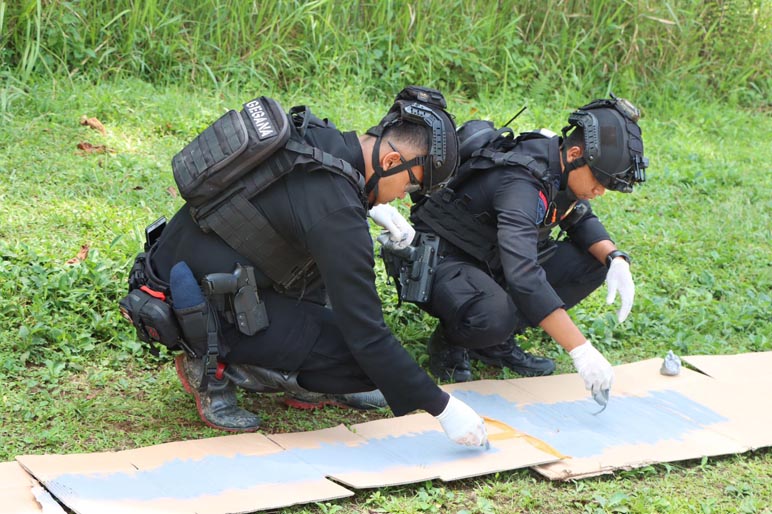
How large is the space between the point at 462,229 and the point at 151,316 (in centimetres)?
145

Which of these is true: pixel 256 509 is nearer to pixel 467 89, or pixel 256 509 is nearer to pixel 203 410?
pixel 203 410

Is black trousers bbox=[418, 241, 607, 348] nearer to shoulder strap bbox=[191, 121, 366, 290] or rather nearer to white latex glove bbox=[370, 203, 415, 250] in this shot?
white latex glove bbox=[370, 203, 415, 250]

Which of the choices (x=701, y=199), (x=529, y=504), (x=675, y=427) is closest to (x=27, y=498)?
(x=529, y=504)

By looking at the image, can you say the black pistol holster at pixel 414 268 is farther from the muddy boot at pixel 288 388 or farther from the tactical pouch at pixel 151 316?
the tactical pouch at pixel 151 316

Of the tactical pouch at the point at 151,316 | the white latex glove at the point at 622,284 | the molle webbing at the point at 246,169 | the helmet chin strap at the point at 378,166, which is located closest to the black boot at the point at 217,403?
the tactical pouch at the point at 151,316

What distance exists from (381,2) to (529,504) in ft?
15.7

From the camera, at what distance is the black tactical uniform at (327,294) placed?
2.84 m

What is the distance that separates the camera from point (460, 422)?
3.01 m

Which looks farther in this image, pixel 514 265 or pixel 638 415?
pixel 638 415

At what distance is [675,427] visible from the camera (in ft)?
11.7

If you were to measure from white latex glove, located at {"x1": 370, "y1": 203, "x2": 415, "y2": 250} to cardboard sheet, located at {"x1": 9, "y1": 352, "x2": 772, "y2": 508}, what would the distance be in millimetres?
645

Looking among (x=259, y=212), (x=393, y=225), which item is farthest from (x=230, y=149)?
(x=393, y=225)

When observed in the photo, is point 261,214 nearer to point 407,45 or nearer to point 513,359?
point 513,359

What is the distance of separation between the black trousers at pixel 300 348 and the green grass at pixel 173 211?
0.87 ft
